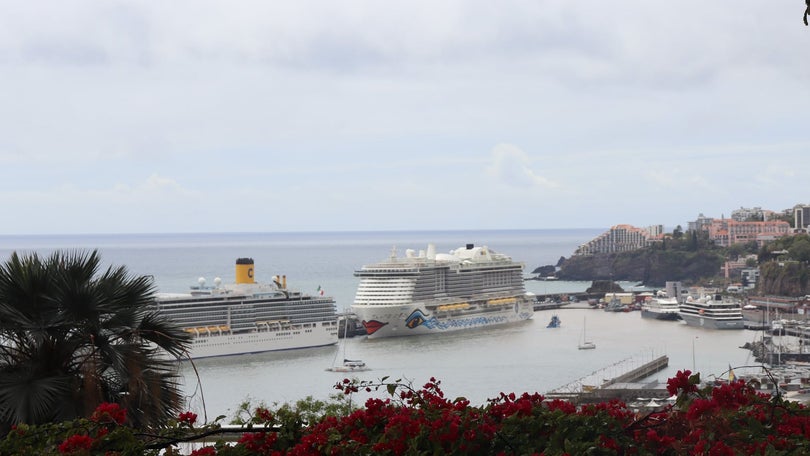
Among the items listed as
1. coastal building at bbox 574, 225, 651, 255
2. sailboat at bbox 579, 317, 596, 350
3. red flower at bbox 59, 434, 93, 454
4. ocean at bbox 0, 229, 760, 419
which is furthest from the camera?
coastal building at bbox 574, 225, 651, 255

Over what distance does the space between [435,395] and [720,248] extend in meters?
68.5

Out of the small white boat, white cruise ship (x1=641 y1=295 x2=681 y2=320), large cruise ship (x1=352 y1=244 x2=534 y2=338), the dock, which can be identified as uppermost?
large cruise ship (x1=352 y1=244 x2=534 y2=338)

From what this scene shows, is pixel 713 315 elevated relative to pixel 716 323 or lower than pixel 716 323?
elevated

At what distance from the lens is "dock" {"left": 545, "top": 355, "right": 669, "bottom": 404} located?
61.7 ft

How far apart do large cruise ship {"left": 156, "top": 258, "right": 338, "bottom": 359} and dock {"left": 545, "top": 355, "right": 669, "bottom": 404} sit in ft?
30.1

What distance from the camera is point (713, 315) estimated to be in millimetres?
37438

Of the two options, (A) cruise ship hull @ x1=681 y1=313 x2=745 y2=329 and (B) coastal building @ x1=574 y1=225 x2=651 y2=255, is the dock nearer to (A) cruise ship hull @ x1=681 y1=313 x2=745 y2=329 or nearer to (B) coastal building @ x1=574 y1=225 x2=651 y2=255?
(A) cruise ship hull @ x1=681 y1=313 x2=745 y2=329

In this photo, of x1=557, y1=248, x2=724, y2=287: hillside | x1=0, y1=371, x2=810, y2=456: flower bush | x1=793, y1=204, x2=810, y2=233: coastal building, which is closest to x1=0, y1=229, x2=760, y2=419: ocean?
x1=0, y1=371, x2=810, y2=456: flower bush

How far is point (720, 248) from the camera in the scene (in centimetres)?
6831

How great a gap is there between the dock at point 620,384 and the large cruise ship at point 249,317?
9.17m

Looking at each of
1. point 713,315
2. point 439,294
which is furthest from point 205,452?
point 713,315

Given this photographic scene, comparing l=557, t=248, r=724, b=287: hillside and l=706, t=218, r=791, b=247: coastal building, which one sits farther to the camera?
l=706, t=218, r=791, b=247: coastal building

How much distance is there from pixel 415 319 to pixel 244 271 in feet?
21.6

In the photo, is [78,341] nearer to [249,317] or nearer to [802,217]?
[249,317]
